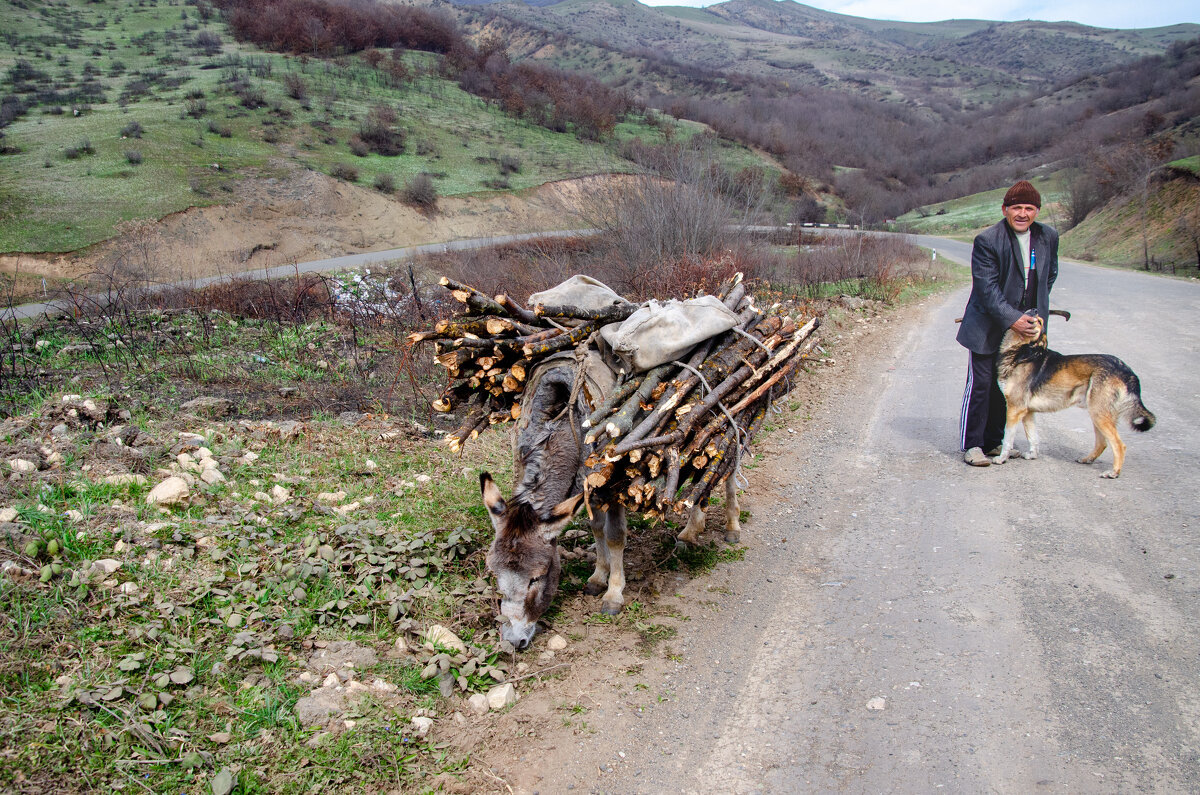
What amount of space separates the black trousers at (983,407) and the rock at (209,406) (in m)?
8.42

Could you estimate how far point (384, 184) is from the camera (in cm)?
3316

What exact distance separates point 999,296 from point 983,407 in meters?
1.17

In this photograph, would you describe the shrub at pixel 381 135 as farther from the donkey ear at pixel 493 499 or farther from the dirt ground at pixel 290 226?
the donkey ear at pixel 493 499

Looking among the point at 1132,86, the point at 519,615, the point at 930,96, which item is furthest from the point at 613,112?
the point at 930,96

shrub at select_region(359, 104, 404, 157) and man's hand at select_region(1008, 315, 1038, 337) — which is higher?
shrub at select_region(359, 104, 404, 157)

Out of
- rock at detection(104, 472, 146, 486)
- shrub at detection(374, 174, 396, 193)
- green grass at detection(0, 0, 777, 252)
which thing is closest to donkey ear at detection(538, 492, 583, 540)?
rock at detection(104, 472, 146, 486)

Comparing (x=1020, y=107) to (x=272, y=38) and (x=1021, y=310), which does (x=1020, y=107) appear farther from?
(x=1021, y=310)

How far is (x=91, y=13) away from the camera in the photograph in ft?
169

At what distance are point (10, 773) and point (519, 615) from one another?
2486 mm

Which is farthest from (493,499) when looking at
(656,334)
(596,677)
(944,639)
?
(944,639)

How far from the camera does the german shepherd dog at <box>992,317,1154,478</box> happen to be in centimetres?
632

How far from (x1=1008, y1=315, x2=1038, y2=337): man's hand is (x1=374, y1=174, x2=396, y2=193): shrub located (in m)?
31.7

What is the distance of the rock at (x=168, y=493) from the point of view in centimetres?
511

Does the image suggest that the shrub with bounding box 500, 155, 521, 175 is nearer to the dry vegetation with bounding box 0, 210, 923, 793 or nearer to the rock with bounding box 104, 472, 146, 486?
the dry vegetation with bounding box 0, 210, 923, 793
